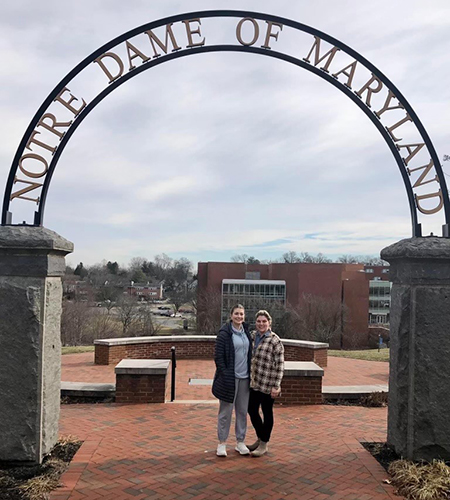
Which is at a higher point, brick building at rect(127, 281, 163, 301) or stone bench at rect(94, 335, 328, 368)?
stone bench at rect(94, 335, 328, 368)

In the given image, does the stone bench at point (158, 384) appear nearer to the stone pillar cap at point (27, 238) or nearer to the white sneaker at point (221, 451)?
the white sneaker at point (221, 451)

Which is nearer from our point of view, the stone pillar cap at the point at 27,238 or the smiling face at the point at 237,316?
the stone pillar cap at the point at 27,238

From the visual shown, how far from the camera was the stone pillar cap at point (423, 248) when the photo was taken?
4.68 metres

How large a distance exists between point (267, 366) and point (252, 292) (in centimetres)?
4132

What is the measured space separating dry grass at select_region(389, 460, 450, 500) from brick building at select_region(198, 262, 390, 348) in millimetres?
38116

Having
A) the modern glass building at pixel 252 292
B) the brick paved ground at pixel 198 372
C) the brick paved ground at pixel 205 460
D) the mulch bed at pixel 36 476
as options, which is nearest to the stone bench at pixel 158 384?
the brick paved ground at pixel 205 460

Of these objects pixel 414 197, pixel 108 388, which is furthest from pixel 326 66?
pixel 108 388

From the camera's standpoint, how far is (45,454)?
4617 mm

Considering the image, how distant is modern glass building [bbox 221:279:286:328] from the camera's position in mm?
44906

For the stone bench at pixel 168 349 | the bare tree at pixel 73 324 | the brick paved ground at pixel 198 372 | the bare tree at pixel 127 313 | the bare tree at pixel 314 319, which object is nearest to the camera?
the brick paved ground at pixel 198 372

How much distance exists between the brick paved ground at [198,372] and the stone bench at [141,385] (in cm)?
101

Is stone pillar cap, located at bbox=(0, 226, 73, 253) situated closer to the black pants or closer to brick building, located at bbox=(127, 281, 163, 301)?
the black pants

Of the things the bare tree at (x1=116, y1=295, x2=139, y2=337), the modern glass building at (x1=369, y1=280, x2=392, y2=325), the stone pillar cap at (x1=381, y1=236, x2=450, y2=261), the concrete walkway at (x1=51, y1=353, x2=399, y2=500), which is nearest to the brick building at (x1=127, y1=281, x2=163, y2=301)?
the bare tree at (x1=116, y1=295, x2=139, y2=337)

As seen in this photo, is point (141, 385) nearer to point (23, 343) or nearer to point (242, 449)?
point (242, 449)
